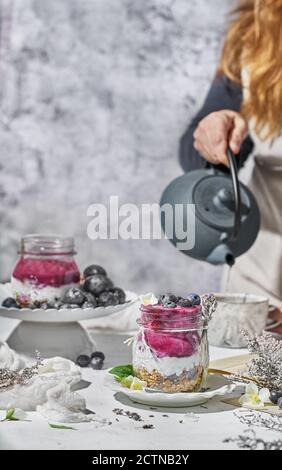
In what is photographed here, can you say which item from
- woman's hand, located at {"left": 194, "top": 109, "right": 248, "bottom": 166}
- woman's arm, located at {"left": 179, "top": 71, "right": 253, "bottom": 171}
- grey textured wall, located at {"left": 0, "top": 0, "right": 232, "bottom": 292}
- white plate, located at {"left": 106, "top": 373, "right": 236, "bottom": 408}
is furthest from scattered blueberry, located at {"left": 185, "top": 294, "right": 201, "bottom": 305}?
grey textured wall, located at {"left": 0, "top": 0, "right": 232, "bottom": 292}

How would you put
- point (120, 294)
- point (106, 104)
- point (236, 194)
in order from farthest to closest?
point (106, 104), point (236, 194), point (120, 294)

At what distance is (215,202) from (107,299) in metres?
0.37

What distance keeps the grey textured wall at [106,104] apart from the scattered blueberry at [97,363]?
2135mm

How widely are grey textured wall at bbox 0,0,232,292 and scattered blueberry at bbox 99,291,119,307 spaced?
2045 millimetres

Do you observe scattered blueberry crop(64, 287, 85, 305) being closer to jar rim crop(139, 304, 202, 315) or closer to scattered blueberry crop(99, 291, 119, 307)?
scattered blueberry crop(99, 291, 119, 307)

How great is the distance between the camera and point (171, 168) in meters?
3.44

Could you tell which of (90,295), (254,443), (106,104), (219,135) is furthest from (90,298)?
(106,104)

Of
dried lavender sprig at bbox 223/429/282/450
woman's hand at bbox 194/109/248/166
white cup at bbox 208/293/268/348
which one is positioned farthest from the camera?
woman's hand at bbox 194/109/248/166

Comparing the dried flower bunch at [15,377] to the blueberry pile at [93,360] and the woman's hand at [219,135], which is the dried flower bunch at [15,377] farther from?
the woman's hand at [219,135]

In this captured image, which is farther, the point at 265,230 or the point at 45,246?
the point at 265,230

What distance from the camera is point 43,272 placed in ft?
4.59

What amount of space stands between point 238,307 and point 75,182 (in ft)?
6.86

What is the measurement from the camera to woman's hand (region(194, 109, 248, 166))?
1776mm

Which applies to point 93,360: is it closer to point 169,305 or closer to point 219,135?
point 169,305
